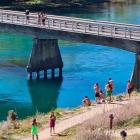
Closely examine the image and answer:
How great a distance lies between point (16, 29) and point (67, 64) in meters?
9.17

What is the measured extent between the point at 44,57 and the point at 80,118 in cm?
2955

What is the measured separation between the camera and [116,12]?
12131 cm

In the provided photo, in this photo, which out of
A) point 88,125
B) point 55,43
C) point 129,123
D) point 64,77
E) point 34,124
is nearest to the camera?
point 34,124

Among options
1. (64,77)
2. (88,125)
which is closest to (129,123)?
(88,125)

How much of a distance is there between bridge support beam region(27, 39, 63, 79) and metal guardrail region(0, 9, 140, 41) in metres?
2.89

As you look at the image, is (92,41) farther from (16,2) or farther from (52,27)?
(16,2)

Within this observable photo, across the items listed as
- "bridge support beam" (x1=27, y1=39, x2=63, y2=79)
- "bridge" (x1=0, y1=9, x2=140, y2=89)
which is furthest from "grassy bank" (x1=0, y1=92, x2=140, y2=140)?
"bridge support beam" (x1=27, y1=39, x2=63, y2=79)

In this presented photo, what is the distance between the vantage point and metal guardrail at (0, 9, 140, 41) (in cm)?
4978

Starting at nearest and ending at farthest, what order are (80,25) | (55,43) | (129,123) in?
(129,123) → (80,25) → (55,43)

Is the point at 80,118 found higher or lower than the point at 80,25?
lower

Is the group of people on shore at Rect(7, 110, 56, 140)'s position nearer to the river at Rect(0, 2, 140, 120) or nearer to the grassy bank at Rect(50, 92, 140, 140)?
the grassy bank at Rect(50, 92, 140, 140)

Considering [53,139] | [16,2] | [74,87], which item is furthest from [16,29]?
[16,2]

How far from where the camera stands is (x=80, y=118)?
3466 centimetres

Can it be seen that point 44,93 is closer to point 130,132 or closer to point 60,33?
point 60,33
